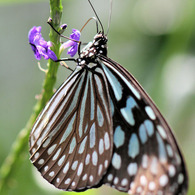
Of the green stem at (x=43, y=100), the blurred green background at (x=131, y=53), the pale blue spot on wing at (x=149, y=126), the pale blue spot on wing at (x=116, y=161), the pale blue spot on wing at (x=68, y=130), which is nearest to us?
the green stem at (x=43, y=100)

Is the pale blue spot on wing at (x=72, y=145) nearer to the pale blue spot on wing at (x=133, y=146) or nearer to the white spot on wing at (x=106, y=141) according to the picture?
the white spot on wing at (x=106, y=141)

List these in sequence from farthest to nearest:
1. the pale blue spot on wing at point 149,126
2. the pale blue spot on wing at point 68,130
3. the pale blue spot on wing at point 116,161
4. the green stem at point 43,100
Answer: the pale blue spot on wing at point 68,130 < the pale blue spot on wing at point 116,161 < the pale blue spot on wing at point 149,126 < the green stem at point 43,100

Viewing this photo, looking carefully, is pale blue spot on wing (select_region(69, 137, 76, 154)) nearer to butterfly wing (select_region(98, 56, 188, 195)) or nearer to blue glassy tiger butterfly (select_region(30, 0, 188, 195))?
blue glassy tiger butterfly (select_region(30, 0, 188, 195))

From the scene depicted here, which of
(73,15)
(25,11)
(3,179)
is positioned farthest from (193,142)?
(25,11)

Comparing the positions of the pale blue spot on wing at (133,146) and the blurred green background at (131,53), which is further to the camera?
the blurred green background at (131,53)

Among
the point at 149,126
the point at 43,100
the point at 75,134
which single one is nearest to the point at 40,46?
the point at 43,100

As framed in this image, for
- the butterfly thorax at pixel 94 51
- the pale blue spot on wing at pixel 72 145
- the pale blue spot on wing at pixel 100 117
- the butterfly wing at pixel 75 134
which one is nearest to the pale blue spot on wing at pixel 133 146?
the butterfly wing at pixel 75 134
